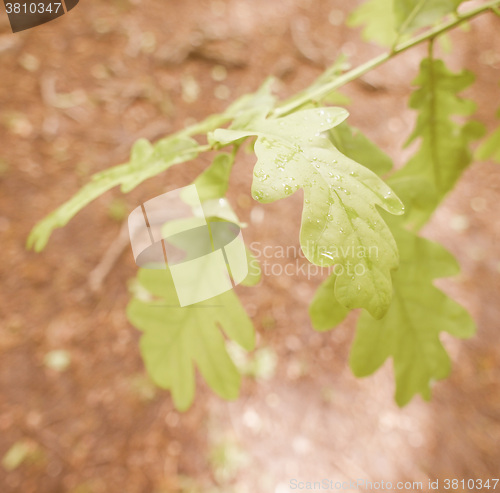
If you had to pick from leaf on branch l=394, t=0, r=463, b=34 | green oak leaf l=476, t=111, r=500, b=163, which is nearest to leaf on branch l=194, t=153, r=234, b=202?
leaf on branch l=394, t=0, r=463, b=34

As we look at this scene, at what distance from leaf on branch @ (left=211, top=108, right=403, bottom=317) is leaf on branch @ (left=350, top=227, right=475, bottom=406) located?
42 centimetres

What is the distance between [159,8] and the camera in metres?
3.57

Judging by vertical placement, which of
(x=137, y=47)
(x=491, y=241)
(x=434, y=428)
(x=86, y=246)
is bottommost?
(x=434, y=428)

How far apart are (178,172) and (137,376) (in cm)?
138

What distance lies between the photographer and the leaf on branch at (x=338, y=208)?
0.64m

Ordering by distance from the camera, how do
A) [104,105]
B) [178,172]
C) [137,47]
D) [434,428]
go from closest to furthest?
[434,428], [178,172], [104,105], [137,47]

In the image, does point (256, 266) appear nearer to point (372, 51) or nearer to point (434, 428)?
point (434, 428)

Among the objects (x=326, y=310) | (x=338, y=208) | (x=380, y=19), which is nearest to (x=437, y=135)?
(x=380, y=19)

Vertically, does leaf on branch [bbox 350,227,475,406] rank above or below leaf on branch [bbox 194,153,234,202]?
below

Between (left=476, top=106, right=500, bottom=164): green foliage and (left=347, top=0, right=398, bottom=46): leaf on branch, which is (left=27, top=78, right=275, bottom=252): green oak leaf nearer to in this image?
(left=347, top=0, right=398, bottom=46): leaf on branch

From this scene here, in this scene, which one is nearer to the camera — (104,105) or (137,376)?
(137,376)

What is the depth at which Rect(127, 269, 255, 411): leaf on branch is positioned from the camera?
1102 millimetres

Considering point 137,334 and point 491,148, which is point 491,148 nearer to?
point 491,148

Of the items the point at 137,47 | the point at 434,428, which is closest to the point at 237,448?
the point at 434,428
